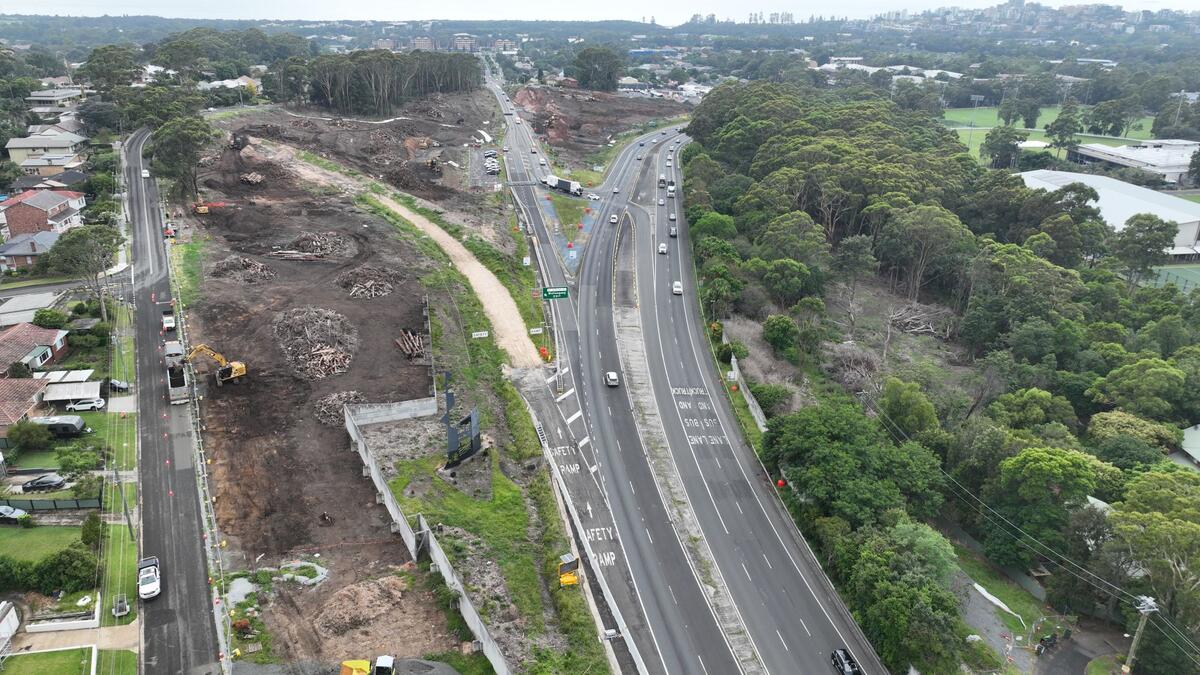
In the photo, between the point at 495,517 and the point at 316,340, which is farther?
the point at 316,340

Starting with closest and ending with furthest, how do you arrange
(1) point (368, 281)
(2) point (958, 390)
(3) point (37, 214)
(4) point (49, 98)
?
1. (2) point (958, 390)
2. (1) point (368, 281)
3. (3) point (37, 214)
4. (4) point (49, 98)

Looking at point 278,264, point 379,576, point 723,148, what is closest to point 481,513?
point 379,576

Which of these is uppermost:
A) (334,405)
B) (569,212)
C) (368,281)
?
(569,212)

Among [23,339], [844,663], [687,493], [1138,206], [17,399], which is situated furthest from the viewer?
[1138,206]

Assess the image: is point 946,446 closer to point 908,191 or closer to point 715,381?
point 715,381

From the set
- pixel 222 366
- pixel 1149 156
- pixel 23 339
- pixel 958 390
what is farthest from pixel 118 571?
pixel 1149 156

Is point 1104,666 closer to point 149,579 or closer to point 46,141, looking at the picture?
point 149,579

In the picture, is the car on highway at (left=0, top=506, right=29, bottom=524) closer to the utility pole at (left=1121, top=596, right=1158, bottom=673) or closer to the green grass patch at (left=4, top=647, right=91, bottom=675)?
the green grass patch at (left=4, top=647, right=91, bottom=675)

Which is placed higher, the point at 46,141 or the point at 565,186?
the point at 46,141

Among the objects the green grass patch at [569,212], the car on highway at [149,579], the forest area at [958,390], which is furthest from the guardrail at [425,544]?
the green grass patch at [569,212]
